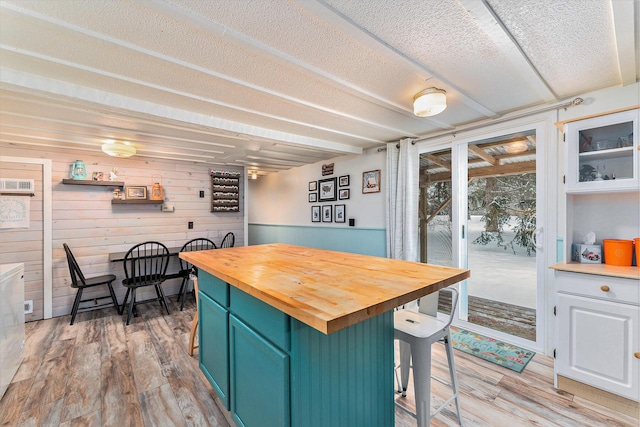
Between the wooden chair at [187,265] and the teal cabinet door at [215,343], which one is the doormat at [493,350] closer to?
the teal cabinet door at [215,343]

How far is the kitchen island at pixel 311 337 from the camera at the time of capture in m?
0.99

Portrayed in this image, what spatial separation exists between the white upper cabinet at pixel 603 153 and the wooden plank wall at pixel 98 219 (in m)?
4.61

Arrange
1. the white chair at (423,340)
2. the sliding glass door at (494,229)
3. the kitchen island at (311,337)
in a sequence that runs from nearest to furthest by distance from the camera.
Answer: the kitchen island at (311,337) → the white chair at (423,340) → the sliding glass door at (494,229)

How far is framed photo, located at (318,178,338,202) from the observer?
14.2 ft

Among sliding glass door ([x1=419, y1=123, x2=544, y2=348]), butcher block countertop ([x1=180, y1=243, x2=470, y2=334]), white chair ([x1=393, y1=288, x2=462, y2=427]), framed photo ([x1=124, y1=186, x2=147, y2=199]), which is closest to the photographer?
butcher block countertop ([x1=180, y1=243, x2=470, y2=334])

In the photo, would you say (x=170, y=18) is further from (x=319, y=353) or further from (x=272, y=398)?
(x=272, y=398)

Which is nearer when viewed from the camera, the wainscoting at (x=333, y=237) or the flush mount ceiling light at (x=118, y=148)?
the flush mount ceiling light at (x=118, y=148)

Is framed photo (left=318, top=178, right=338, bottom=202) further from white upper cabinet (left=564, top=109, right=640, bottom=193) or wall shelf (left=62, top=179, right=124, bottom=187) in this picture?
A: wall shelf (left=62, top=179, right=124, bottom=187)

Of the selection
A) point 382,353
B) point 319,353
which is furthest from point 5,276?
point 382,353

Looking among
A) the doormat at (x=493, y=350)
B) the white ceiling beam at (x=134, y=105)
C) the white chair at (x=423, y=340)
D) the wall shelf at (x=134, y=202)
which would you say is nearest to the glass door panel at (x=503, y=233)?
the doormat at (x=493, y=350)

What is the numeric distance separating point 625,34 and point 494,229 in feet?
5.86

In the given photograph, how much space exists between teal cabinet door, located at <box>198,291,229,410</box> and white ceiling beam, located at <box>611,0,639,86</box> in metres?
2.47

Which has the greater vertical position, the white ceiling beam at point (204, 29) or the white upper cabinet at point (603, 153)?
the white ceiling beam at point (204, 29)

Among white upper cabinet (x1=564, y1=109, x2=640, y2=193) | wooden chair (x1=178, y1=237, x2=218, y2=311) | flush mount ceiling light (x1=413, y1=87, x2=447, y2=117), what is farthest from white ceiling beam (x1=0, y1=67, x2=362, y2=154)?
white upper cabinet (x1=564, y1=109, x2=640, y2=193)
